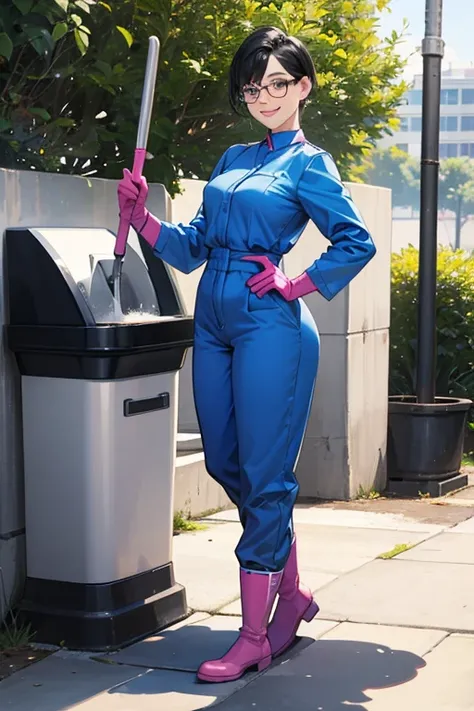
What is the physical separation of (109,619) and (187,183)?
264 centimetres

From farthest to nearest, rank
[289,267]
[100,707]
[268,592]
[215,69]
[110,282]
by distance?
1. [289,267]
2. [215,69]
3. [110,282]
4. [268,592]
5. [100,707]

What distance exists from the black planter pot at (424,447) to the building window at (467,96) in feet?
448

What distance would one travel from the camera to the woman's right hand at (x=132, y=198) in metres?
3.85

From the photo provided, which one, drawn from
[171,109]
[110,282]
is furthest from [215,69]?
[110,282]

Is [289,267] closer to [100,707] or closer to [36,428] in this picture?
[36,428]

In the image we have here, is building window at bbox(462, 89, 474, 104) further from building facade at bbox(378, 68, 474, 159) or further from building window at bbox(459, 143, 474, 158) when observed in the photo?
building window at bbox(459, 143, 474, 158)

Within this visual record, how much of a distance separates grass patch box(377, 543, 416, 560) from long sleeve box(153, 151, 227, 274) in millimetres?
1909

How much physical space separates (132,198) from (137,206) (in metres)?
0.04

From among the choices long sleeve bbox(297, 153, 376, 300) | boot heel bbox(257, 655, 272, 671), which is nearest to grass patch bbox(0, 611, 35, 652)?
boot heel bbox(257, 655, 272, 671)

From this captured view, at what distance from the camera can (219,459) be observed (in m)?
4.00

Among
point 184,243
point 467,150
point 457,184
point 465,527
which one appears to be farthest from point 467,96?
point 184,243

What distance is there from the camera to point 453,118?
167 meters

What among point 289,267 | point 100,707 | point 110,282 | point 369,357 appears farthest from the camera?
point 369,357

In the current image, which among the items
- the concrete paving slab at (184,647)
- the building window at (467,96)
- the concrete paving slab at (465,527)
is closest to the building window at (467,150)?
the building window at (467,96)
